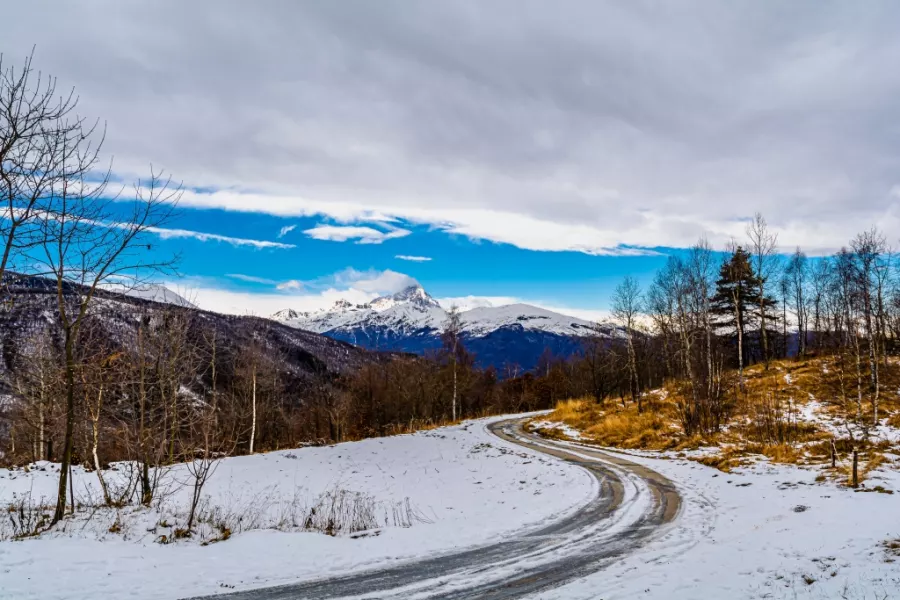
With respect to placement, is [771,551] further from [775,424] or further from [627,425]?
[627,425]

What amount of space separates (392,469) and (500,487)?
7895 mm

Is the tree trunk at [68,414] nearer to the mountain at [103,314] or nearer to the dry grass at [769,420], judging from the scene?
the mountain at [103,314]

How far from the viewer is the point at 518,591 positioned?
736cm

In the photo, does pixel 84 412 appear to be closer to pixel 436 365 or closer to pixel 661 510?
pixel 661 510

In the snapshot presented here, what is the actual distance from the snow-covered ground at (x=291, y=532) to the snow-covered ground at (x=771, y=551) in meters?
3.23

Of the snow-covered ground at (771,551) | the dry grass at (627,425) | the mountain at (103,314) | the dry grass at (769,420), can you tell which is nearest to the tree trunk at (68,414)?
the mountain at (103,314)

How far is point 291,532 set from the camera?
1089 cm

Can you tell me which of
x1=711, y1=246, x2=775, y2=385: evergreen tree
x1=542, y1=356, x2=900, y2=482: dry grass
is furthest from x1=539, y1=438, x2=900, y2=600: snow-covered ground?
x1=711, y1=246, x2=775, y2=385: evergreen tree

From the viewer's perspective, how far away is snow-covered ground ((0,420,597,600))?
7531mm

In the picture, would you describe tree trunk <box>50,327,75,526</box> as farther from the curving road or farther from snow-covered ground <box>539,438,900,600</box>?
snow-covered ground <box>539,438,900,600</box>

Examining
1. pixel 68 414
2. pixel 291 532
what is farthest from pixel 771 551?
pixel 68 414

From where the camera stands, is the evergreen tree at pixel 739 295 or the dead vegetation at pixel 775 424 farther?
the evergreen tree at pixel 739 295

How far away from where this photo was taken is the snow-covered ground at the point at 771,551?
7.05 m

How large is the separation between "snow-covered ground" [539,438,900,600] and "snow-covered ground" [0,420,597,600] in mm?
3233
